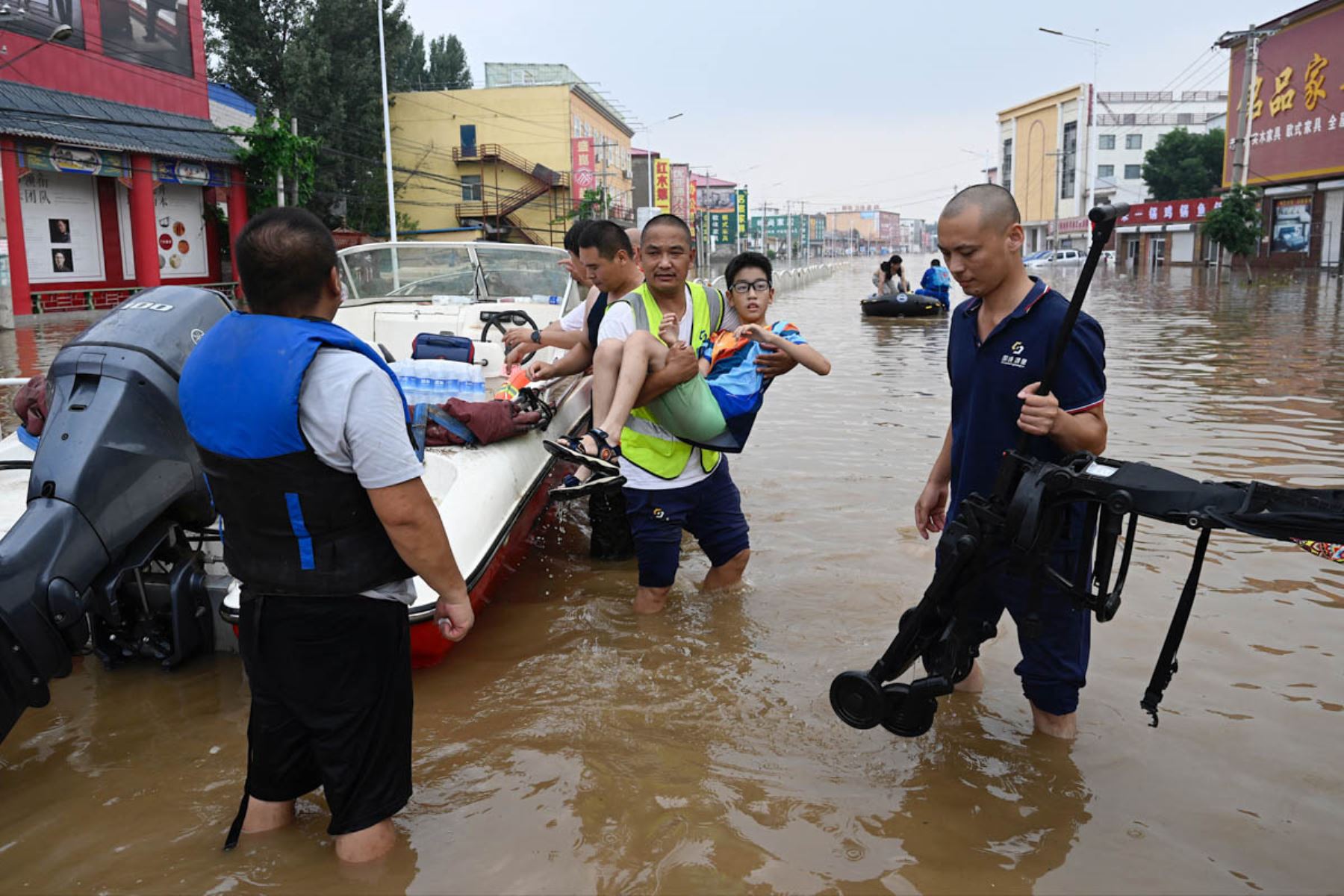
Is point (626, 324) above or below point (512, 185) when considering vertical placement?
below

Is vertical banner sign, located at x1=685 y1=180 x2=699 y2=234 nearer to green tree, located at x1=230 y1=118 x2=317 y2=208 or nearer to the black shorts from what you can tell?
green tree, located at x1=230 y1=118 x2=317 y2=208

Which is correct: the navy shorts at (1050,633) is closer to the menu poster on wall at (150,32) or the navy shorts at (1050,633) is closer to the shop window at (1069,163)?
the menu poster on wall at (150,32)

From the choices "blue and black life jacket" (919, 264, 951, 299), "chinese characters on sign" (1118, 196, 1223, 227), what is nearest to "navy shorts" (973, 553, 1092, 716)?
"blue and black life jacket" (919, 264, 951, 299)

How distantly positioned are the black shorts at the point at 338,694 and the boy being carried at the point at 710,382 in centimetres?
162

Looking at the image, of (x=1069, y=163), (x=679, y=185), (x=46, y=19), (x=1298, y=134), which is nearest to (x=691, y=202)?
(x=679, y=185)

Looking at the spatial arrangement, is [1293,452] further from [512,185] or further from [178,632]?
[512,185]

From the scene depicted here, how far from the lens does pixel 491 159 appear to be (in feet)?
161

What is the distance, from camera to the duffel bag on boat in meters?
6.13

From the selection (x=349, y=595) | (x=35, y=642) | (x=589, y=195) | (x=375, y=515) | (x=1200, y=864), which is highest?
(x=589, y=195)

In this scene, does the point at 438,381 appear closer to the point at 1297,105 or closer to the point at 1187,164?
the point at 1297,105

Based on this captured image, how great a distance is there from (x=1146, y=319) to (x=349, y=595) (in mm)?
21846

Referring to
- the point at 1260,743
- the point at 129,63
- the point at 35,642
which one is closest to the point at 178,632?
the point at 35,642

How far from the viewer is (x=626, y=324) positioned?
4617 mm

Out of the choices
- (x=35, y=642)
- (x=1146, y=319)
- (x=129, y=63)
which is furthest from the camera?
(x=129, y=63)
